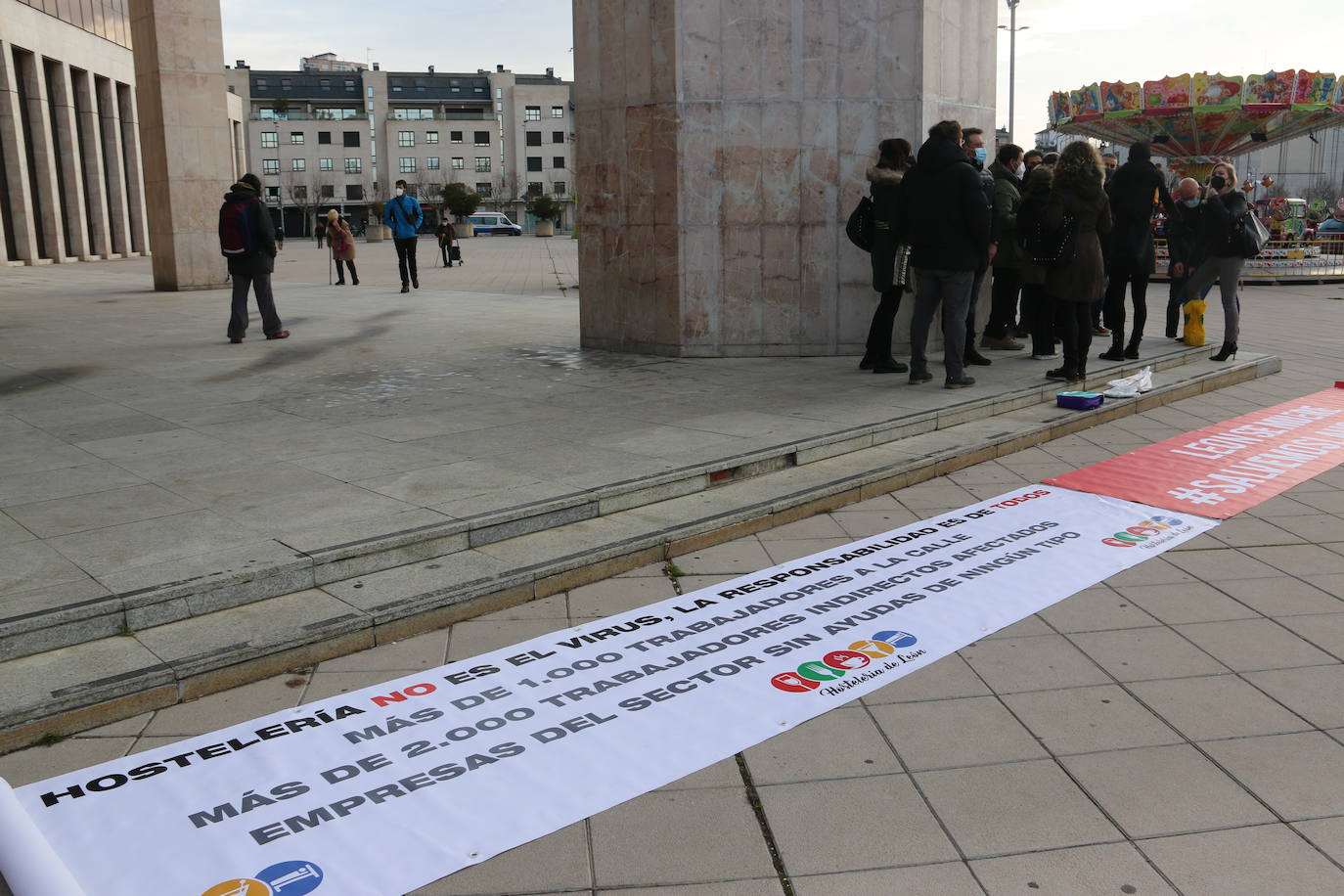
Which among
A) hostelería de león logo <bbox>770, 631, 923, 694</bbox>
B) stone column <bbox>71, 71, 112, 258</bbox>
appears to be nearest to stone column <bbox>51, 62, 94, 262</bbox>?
stone column <bbox>71, 71, 112, 258</bbox>

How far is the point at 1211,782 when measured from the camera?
314cm

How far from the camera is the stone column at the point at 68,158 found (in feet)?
119

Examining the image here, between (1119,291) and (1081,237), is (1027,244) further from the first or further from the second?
(1119,291)

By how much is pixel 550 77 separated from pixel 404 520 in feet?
366

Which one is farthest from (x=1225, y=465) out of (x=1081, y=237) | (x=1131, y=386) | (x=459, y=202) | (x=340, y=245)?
(x=459, y=202)

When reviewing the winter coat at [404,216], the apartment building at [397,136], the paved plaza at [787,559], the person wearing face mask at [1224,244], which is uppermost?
the apartment building at [397,136]

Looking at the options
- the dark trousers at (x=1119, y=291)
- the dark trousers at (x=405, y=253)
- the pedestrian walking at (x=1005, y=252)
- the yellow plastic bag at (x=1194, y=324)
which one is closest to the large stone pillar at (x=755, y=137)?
the pedestrian walking at (x=1005, y=252)

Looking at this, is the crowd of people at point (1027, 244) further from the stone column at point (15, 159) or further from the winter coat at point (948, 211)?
the stone column at point (15, 159)

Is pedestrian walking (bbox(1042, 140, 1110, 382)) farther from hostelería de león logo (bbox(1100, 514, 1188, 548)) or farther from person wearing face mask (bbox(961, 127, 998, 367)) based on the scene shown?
hostelería de león logo (bbox(1100, 514, 1188, 548))

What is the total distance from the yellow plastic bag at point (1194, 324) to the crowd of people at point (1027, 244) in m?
0.14

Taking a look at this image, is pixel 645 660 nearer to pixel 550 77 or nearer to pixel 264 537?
pixel 264 537

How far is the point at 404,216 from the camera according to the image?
18.3 metres

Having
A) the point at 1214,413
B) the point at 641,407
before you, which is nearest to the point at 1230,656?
the point at 641,407

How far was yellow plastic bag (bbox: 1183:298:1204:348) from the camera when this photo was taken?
1122 centimetres
